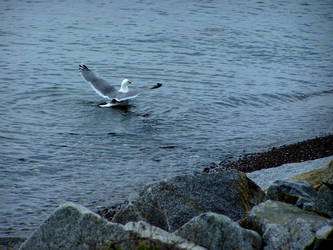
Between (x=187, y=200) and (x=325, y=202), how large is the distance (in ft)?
5.06

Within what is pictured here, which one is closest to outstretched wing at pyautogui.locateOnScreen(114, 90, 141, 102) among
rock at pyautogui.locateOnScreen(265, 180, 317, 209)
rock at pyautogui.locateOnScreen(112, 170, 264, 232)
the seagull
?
the seagull

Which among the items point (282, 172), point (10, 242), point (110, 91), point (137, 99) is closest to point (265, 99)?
point (137, 99)

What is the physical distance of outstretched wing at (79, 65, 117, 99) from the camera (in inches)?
554

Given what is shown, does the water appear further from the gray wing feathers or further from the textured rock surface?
the textured rock surface

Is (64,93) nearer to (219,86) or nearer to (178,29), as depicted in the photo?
(219,86)

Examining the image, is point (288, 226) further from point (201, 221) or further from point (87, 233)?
point (87, 233)

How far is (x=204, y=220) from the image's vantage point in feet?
15.3

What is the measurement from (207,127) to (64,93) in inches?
189

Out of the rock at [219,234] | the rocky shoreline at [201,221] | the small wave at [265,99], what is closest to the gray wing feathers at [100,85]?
the small wave at [265,99]

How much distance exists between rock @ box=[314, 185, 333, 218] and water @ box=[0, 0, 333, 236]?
3.81m

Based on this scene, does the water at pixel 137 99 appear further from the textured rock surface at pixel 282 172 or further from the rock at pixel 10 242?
the textured rock surface at pixel 282 172

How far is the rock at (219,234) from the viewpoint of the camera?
179 inches

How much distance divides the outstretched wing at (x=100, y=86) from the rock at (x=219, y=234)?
9525mm

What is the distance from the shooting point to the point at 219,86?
16828mm
